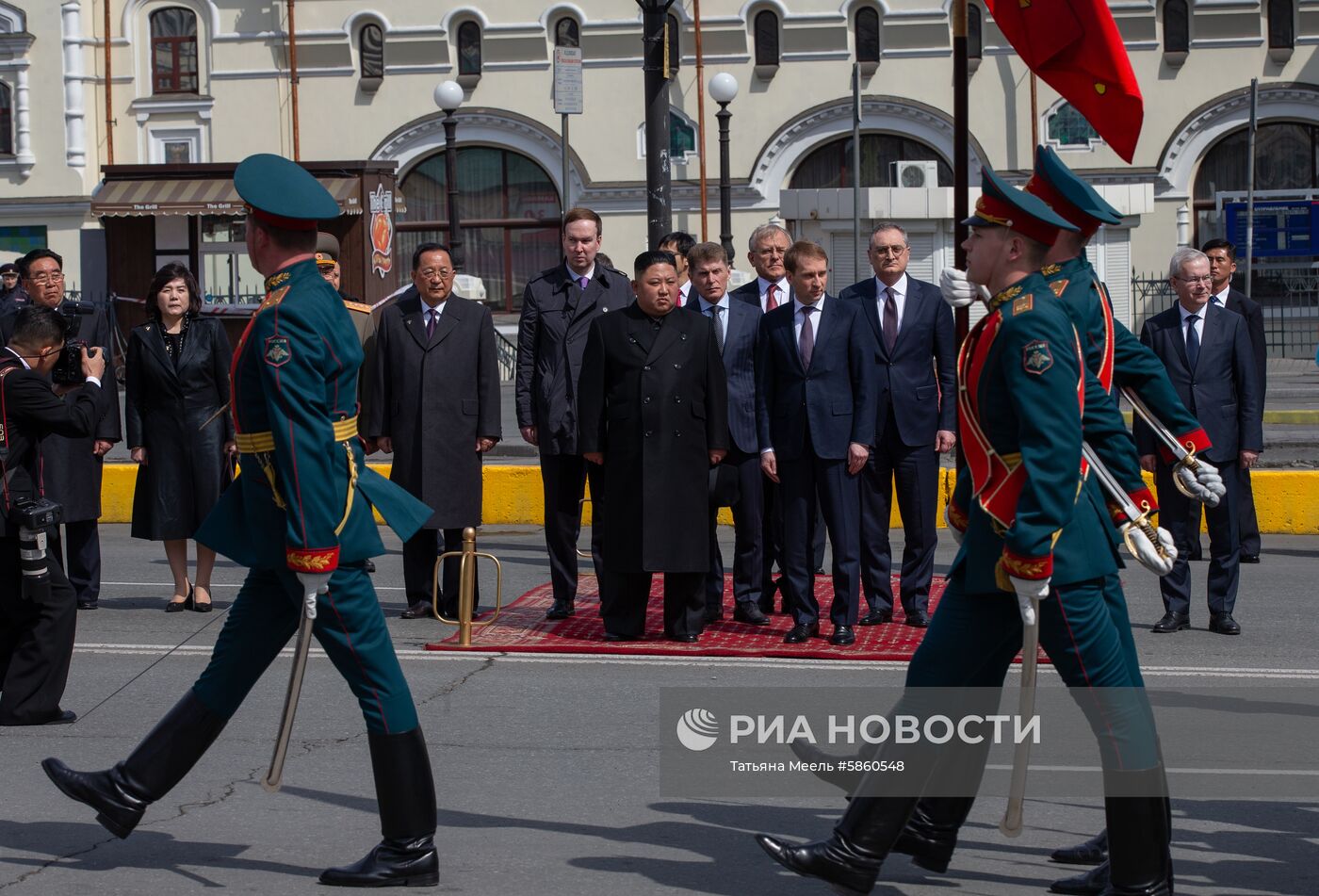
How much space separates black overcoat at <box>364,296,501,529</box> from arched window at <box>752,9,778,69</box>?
991 inches

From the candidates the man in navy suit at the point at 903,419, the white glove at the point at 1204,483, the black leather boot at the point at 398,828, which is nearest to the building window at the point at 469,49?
the man in navy suit at the point at 903,419

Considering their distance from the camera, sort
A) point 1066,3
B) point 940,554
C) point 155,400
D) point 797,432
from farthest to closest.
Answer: point 940,554 → point 155,400 → point 797,432 → point 1066,3

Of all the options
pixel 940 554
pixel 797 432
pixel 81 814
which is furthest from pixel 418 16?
pixel 81 814

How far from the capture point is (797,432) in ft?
29.5

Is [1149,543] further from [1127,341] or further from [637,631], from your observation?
[637,631]

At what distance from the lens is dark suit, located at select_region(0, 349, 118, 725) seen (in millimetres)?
7203

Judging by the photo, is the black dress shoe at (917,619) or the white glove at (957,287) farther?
the black dress shoe at (917,619)

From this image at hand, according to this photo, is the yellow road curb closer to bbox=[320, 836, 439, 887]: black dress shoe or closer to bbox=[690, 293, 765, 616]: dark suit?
bbox=[690, 293, 765, 616]: dark suit

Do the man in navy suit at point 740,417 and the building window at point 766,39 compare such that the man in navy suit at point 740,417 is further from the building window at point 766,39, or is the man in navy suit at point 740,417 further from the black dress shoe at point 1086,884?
the building window at point 766,39

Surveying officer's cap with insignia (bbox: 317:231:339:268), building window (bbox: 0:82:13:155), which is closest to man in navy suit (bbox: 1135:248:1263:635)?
officer's cap with insignia (bbox: 317:231:339:268)

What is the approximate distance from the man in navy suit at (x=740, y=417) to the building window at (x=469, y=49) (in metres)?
26.1

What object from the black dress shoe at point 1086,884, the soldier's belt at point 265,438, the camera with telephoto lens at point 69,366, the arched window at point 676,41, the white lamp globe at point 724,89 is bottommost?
the black dress shoe at point 1086,884

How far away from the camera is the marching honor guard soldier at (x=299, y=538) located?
509 centimetres

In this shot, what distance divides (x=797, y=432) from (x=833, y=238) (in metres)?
17.8
